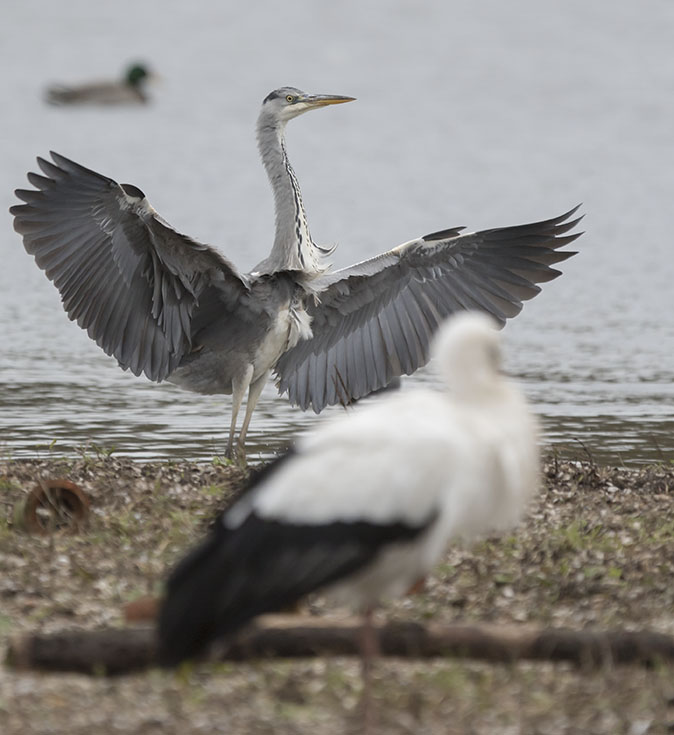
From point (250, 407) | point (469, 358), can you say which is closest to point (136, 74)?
point (250, 407)

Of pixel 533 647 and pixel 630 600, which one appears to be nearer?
pixel 533 647

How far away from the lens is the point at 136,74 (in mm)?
28703

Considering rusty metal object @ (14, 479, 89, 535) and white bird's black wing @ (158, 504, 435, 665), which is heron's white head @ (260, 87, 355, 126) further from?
white bird's black wing @ (158, 504, 435, 665)

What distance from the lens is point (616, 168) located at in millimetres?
22219

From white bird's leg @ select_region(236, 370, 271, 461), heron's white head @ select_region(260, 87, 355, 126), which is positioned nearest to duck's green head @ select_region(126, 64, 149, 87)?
heron's white head @ select_region(260, 87, 355, 126)

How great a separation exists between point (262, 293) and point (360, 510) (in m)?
4.10

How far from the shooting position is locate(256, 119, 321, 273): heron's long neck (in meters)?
8.15

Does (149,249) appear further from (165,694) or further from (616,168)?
(616,168)

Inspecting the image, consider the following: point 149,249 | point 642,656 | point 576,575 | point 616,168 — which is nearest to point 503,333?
point 149,249

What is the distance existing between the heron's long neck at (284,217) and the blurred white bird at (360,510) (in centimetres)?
406

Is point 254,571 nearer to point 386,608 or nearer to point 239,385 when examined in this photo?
point 386,608

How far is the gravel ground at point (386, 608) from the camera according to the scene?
3.95m

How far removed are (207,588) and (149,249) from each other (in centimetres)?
388

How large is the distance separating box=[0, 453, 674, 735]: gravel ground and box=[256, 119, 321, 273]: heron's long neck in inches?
61.4
